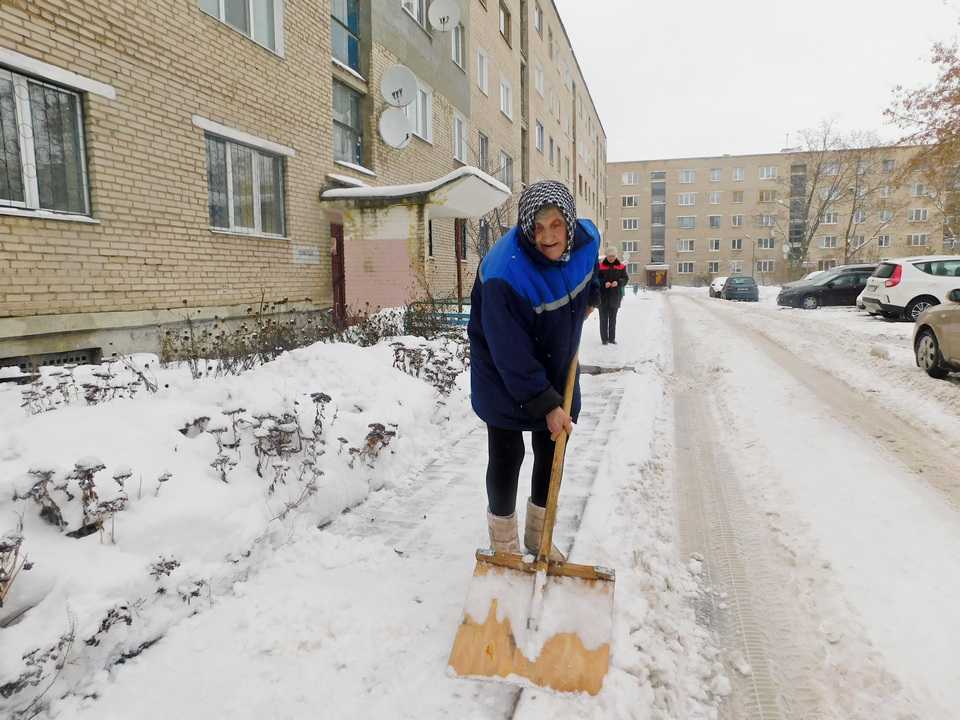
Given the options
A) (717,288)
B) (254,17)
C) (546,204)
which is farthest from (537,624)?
(717,288)

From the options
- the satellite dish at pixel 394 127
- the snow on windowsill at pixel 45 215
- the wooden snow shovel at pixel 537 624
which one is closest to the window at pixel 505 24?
the satellite dish at pixel 394 127

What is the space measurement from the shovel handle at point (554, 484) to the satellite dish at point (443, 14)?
47.6ft

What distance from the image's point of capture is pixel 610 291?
973cm

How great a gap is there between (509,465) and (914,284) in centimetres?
1529

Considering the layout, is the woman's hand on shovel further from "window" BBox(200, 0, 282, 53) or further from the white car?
the white car

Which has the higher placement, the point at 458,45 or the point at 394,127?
the point at 458,45

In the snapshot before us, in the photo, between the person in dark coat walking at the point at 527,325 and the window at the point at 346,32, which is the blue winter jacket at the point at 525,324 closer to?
the person in dark coat walking at the point at 527,325

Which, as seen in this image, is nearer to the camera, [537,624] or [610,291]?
[537,624]

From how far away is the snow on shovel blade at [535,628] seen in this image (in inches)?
73.8

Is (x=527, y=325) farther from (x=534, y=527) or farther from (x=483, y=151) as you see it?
(x=483, y=151)

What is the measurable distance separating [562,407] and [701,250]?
226ft

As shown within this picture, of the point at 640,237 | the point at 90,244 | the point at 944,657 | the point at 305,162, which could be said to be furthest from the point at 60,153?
the point at 640,237

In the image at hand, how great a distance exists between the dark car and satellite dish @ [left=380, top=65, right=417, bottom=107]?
15.0 meters

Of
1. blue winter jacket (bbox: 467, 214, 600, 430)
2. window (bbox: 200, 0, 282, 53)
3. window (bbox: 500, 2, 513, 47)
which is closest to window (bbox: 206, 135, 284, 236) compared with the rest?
window (bbox: 200, 0, 282, 53)
